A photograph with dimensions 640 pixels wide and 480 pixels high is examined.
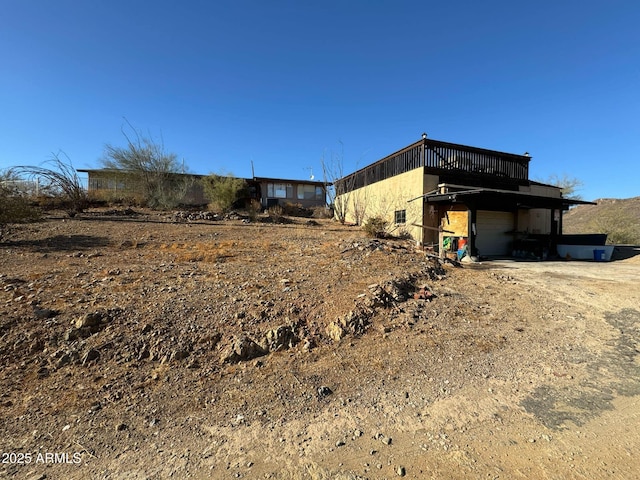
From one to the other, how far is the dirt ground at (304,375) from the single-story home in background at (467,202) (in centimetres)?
620

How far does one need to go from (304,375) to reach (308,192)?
27.7 m

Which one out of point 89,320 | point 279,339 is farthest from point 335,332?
point 89,320

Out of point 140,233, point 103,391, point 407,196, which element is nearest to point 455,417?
point 103,391

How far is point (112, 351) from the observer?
3.50m

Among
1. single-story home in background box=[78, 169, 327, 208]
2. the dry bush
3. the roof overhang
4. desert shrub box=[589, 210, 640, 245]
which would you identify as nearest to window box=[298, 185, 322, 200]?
single-story home in background box=[78, 169, 327, 208]

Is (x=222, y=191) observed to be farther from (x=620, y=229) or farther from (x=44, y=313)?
(x=620, y=229)

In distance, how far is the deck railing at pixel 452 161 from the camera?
13.6 m

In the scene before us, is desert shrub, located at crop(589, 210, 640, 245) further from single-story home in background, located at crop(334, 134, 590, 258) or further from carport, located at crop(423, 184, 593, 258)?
carport, located at crop(423, 184, 593, 258)

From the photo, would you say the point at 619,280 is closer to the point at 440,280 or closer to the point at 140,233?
the point at 440,280

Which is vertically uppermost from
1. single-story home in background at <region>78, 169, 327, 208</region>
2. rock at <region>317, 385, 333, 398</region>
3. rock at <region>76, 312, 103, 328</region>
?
single-story home in background at <region>78, 169, 327, 208</region>

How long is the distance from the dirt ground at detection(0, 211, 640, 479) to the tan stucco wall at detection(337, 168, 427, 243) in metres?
7.66

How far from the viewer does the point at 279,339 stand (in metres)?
3.86

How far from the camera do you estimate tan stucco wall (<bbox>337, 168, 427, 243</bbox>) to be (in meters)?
13.6

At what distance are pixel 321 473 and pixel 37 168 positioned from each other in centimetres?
1406
